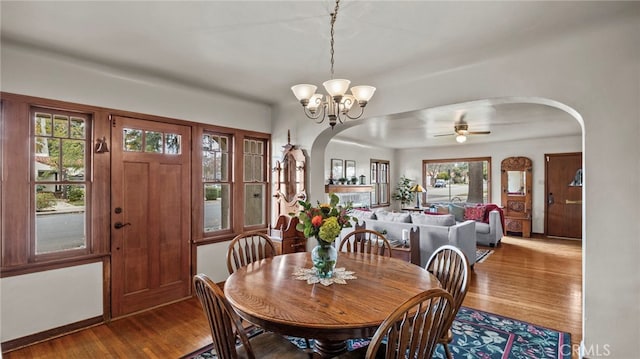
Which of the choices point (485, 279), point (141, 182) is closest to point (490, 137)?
point (485, 279)

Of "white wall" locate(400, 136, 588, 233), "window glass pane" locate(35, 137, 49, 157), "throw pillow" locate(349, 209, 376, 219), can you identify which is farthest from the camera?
"white wall" locate(400, 136, 588, 233)

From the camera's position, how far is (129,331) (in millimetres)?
2914

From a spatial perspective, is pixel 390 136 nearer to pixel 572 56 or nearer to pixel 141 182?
pixel 572 56

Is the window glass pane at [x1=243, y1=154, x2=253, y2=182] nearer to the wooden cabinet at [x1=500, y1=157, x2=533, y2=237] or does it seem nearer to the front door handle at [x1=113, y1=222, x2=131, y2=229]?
the front door handle at [x1=113, y1=222, x2=131, y2=229]

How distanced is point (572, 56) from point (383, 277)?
88.1 inches

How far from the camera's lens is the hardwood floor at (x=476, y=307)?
260 centimetres

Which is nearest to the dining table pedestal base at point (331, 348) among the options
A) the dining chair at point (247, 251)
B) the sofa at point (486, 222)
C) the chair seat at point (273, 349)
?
the chair seat at point (273, 349)

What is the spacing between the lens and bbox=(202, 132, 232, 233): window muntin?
400 centimetres

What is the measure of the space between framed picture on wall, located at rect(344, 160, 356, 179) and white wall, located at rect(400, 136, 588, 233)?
256 centimetres

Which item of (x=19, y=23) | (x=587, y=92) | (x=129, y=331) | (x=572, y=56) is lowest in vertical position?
(x=129, y=331)

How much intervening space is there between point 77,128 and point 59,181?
20.9 inches

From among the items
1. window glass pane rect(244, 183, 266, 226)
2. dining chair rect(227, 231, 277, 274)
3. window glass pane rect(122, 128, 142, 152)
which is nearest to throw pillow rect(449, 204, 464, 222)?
window glass pane rect(244, 183, 266, 226)

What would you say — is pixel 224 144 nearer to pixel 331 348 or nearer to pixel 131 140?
pixel 131 140

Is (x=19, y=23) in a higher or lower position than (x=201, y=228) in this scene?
higher
